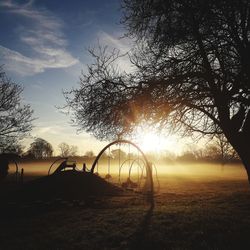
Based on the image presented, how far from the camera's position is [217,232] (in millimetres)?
8391

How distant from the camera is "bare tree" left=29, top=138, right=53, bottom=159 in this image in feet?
385

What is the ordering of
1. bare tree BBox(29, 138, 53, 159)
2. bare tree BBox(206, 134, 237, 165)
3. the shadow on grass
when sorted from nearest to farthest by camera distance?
the shadow on grass, bare tree BBox(206, 134, 237, 165), bare tree BBox(29, 138, 53, 159)

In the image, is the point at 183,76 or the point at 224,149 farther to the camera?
the point at 224,149

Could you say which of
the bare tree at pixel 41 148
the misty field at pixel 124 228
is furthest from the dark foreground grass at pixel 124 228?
the bare tree at pixel 41 148

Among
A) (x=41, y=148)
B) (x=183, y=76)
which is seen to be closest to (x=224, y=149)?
(x=183, y=76)

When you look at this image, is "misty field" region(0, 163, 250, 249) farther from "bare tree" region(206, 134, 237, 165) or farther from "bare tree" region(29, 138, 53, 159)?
"bare tree" region(29, 138, 53, 159)

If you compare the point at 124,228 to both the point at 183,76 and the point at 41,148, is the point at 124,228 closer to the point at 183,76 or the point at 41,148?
the point at 183,76

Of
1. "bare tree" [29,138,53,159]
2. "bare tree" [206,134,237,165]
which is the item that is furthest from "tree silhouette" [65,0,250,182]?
"bare tree" [29,138,53,159]

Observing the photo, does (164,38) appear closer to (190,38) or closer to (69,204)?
(190,38)

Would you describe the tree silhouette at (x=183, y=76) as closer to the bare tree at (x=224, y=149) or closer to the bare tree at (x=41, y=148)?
the bare tree at (x=224, y=149)

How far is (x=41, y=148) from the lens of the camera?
390 ft

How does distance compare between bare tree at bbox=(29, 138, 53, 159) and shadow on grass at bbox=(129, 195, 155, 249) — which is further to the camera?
bare tree at bbox=(29, 138, 53, 159)

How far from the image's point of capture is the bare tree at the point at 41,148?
11750 centimetres

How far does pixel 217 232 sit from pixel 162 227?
1.45 m
